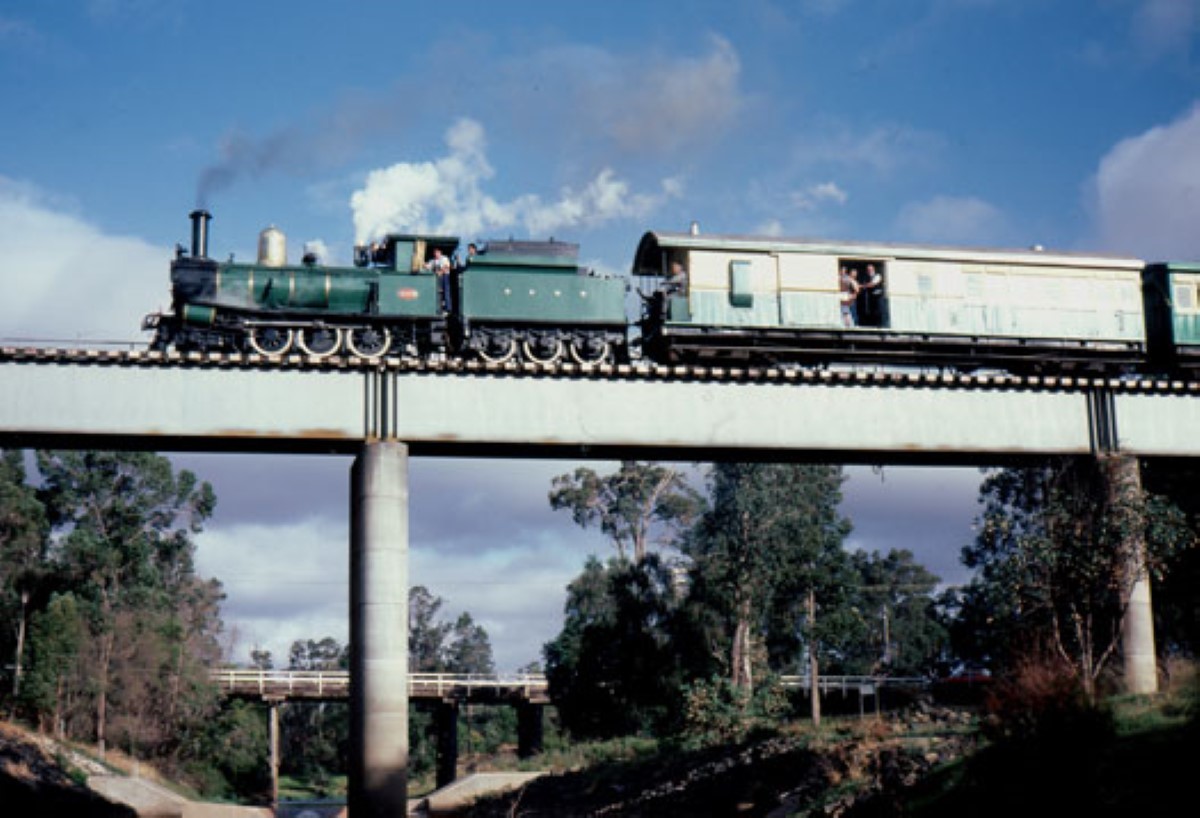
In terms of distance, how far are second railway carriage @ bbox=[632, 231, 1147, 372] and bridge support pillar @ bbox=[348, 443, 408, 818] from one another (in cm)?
772

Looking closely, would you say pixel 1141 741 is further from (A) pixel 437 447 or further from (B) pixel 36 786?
(B) pixel 36 786

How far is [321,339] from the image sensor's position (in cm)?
3017

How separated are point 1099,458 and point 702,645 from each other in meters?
26.4

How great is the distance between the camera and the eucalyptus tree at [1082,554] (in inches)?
1102

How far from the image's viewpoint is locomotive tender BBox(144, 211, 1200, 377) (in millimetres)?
29875

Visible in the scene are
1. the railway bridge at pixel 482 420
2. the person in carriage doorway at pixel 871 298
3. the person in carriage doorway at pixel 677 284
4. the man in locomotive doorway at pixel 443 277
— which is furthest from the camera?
the person in carriage doorway at pixel 871 298

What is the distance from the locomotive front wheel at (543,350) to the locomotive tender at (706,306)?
0.05m

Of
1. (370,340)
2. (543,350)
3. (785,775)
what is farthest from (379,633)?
(785,775)

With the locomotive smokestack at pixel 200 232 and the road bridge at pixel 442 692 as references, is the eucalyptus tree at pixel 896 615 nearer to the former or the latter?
the road bridge at pixel 442 692

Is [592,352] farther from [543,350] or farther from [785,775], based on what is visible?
[785,775]

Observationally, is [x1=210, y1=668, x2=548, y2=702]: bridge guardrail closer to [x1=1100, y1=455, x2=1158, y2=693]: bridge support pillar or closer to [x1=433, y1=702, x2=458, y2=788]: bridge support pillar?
[x1=433, y1=702, x2=458, y2=788]: bridge support pillar

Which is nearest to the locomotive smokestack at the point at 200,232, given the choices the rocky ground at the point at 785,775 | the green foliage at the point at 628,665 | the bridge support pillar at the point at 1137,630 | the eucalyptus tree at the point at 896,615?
the rocky ground at the point at 785,775

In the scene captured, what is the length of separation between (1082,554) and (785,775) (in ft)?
26.6

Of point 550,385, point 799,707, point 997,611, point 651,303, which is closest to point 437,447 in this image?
point 550,385
